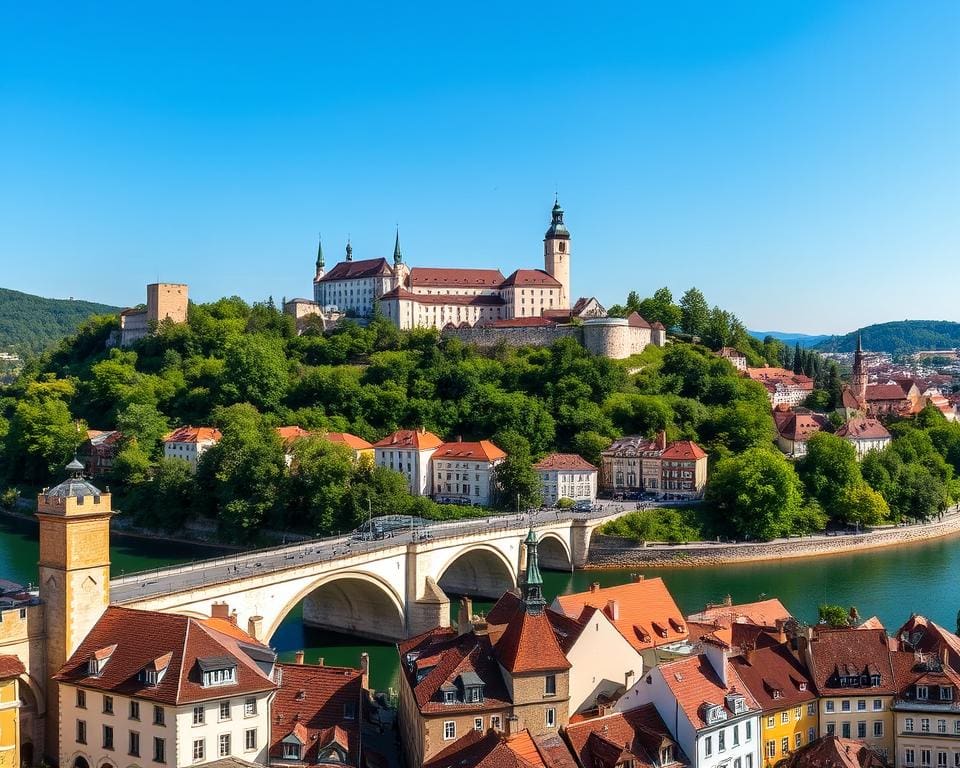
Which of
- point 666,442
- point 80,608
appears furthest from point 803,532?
point 80,608

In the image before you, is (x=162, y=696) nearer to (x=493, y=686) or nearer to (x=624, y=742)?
(x=493, y=686)

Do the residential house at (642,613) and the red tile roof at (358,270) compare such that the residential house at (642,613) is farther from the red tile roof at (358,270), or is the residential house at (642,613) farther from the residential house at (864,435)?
the red tile roof at (358,270)

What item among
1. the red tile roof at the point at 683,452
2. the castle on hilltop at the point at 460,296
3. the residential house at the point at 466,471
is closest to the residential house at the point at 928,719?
the residential house at the point at 466,471

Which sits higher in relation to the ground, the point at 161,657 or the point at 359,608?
the point at 161,657

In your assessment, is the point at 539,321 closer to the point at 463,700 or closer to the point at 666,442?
the point at 666,442

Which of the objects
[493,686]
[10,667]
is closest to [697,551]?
[493,686]

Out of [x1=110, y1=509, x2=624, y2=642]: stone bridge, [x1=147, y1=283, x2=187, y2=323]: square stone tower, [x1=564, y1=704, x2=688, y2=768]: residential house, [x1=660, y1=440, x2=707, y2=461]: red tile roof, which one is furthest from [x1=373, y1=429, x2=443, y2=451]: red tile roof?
[x1=564, y1=704, x2=688, y2=768]: residential house
